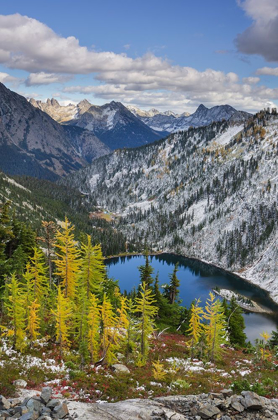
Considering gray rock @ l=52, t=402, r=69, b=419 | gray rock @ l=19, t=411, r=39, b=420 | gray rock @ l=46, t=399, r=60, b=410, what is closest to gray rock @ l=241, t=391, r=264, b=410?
gray rock @ l=52, t=402, r=69, b=419

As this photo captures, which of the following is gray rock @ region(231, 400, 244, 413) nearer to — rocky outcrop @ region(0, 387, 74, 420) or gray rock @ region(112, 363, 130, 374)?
rocky outcrop @ region(0, 387, 74, 420)

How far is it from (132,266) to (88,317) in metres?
164

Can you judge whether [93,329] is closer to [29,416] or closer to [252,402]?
[29,416]

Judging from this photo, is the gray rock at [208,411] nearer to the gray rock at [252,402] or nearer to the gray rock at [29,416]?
the gray rock at [252,402]

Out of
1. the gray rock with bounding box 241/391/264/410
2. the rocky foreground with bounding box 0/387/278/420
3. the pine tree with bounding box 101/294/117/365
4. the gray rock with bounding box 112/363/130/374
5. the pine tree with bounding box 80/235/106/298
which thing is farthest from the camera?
the pine tree with bounding box 80/235/106/298

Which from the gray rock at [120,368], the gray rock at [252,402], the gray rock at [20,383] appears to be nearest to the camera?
the gray rock at [252,402]

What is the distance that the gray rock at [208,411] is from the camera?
1917 cm

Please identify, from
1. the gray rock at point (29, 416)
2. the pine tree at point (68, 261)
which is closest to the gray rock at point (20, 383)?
the gray rock at point (29, 416)

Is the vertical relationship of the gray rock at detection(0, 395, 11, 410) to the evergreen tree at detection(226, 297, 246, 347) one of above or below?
above

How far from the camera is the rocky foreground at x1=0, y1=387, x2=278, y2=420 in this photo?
17.8m

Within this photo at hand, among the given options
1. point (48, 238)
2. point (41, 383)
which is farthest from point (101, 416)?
point (48, 238)

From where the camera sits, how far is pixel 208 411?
764 inches

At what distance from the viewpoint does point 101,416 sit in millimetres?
19750

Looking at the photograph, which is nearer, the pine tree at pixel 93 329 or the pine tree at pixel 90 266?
the pine tree at pixel 93 329
